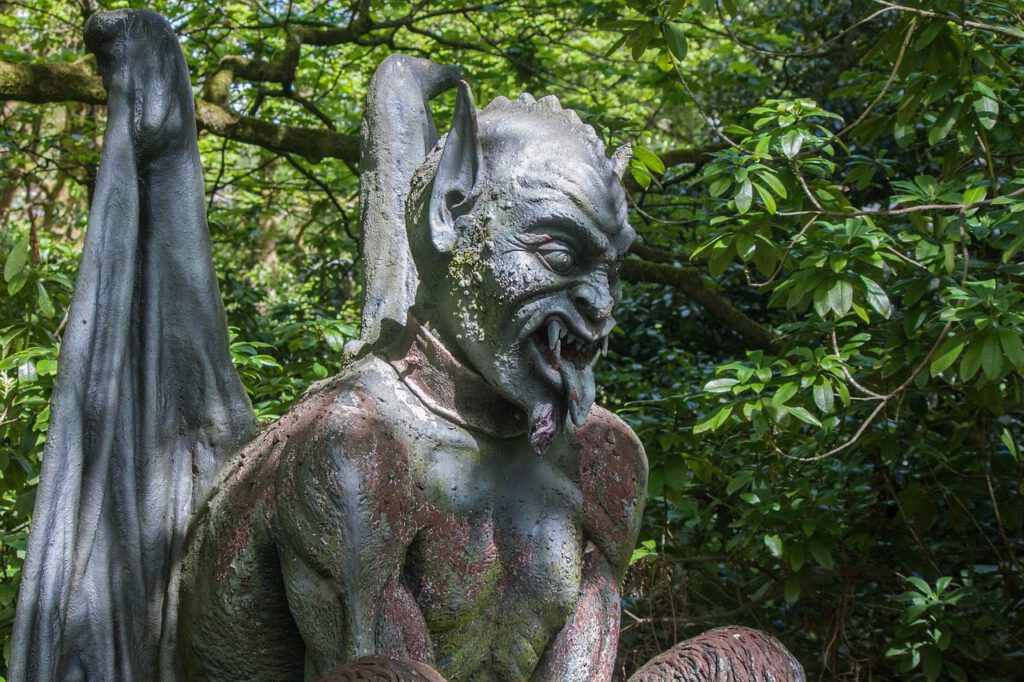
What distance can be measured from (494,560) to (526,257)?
54 cm

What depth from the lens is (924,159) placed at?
6.46m

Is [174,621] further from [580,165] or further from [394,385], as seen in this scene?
[580,165]

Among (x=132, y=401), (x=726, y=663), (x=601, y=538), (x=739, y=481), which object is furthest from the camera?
(x=739, y=481)

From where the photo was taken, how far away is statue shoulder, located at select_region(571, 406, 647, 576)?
7.17 feet

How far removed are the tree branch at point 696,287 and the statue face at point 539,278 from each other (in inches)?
130

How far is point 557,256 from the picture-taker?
1917mm

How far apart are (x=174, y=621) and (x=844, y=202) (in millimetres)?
2700

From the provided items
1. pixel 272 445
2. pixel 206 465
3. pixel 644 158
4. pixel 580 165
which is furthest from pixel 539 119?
pixel 644 158

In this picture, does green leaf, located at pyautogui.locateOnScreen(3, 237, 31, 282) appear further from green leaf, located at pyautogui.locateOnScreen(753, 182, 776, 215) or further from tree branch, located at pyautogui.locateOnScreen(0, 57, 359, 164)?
green leaf, located at pyautogui.locateOnScreen(753, 182, 776, 215)

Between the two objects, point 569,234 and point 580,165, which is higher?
point 580,165

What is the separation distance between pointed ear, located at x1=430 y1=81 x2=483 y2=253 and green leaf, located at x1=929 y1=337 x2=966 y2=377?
1.89 metres

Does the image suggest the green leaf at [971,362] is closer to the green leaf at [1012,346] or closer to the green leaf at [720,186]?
the green leaf at [1012,346]

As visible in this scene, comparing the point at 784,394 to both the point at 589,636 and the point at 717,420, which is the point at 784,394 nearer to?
the point at 717,420

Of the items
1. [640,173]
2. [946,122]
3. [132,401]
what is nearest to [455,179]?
[132,401]
